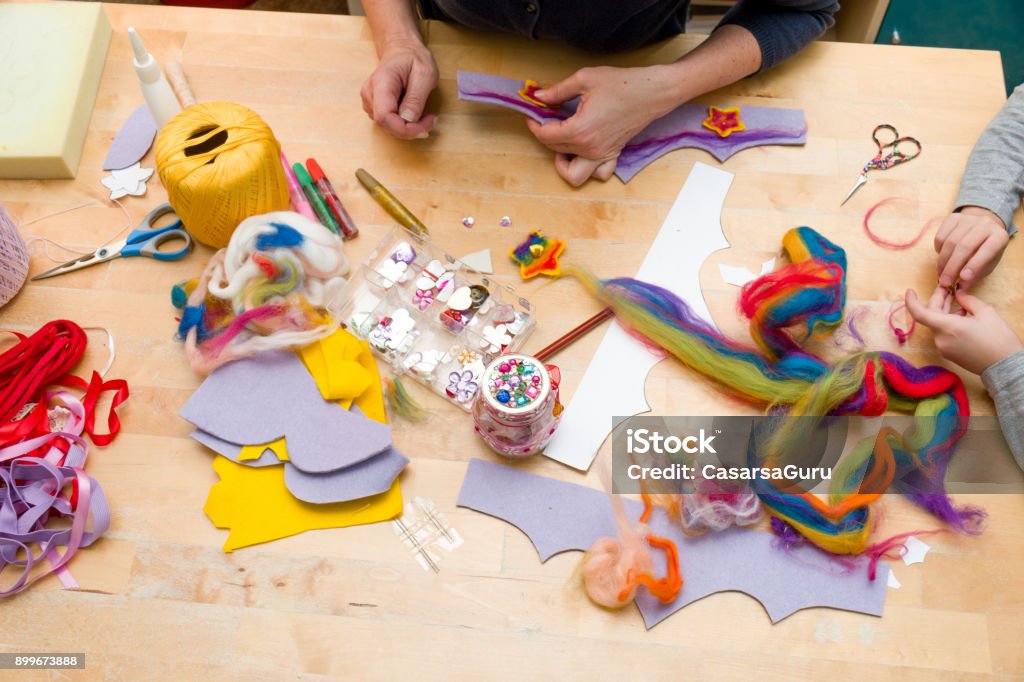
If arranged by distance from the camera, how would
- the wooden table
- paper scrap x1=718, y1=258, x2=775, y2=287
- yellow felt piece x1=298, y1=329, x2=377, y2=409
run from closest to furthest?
the wooden table < yellow felt piece x1=298, y1=329, x2=377, y2=409 < paper scrap x1=718, y1=258, x2=775, y2=287

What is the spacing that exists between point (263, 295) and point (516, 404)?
37 centimetres

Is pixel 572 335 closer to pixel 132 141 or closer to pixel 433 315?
A: pixel 433 315

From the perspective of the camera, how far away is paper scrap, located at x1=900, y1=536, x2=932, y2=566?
931 mm

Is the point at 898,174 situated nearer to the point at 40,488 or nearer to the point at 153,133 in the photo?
the point at 153,133

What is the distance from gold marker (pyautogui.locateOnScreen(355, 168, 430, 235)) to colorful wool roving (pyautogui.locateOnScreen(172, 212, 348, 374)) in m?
0.12

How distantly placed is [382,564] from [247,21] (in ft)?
3.02

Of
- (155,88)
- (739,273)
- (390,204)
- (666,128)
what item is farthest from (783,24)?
(155,88)

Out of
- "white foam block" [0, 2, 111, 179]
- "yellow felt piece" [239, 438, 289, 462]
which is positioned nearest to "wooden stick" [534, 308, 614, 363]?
"yellow felt piece" [239, 438, 289, 462]

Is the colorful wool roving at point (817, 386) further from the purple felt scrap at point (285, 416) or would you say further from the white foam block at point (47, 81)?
the white foam block at point (47, 81)

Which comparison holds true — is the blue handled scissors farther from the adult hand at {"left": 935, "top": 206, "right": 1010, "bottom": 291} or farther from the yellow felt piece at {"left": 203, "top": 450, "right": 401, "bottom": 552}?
the adult hand at {"left": 935, "top": 206, "right": 1010, "bottom": 291}

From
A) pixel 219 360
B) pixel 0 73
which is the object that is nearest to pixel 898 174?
pixel 219 360

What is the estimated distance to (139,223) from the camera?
115 centimetres

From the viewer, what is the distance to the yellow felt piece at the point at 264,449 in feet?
3.20

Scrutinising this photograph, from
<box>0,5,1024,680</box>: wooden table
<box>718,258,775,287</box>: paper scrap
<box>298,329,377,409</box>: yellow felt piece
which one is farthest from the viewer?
<box>718,258,775,287</box>: paper scrap
